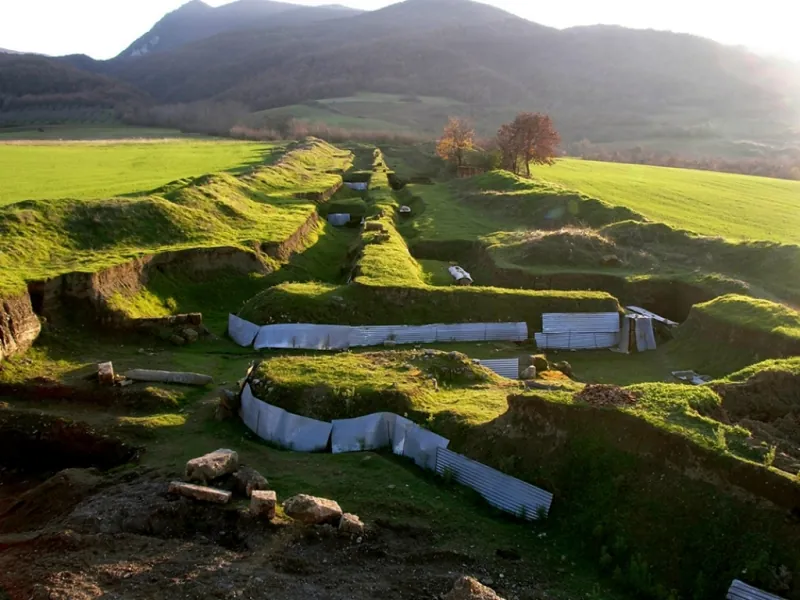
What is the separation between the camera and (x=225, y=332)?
20.8 m

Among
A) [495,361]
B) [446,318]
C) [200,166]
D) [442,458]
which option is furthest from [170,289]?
[200,166]

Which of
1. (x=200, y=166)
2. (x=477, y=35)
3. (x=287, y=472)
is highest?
(x=477, y=35)

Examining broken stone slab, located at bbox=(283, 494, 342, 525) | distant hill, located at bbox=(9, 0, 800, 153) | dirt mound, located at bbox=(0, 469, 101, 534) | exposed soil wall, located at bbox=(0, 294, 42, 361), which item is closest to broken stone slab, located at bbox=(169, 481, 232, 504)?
broken stone slab, located at bbox=(283, 494, 342, 525)

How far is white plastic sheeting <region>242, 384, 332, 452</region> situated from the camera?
43.8 ft

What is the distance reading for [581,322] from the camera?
2144cm

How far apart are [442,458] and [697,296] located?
16.0 meters

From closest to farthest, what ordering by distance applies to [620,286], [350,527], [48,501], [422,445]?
[350,527], [48,501], [422,445], [620,286]

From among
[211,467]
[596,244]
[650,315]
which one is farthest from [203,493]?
[596,244]

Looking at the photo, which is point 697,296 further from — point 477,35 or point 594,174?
point 477,35

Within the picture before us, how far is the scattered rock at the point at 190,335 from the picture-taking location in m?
19.4

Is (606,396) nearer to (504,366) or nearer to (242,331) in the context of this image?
(504,366)

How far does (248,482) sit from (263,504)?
103cm

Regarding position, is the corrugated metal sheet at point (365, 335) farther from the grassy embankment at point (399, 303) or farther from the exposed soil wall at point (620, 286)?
the exposed soil wall at point (620, 286)

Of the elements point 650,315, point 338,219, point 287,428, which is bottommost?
point 287,428
